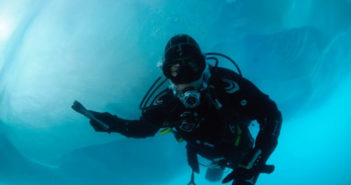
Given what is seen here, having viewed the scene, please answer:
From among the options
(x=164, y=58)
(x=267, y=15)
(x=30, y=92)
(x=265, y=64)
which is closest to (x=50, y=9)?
(x=30, y=92)

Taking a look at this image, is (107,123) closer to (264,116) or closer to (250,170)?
(250,170)

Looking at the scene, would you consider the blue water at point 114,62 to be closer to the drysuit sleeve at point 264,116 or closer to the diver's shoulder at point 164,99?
the diver's shoulder at point 164,99

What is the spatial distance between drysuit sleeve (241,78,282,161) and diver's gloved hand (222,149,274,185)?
0.08m

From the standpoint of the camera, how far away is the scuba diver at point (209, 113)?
106 inches

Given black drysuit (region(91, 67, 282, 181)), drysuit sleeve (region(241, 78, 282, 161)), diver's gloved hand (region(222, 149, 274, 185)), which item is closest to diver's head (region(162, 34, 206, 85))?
black drysuit (region(91, 67, 282, 181))

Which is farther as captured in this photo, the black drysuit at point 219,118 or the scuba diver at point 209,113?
the black drysuit at point 219,118

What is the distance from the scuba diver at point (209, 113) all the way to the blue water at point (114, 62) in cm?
242

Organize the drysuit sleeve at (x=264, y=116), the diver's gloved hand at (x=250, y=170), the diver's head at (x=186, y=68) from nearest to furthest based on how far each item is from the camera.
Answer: the diver's gloved hand at (x=250, y=170)
the drysuit sleeve at (x=264, y=116)
the diver's head at (x=186, y=68)

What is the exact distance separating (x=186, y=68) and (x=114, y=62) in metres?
3.18

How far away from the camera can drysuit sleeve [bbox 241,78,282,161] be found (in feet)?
8.72

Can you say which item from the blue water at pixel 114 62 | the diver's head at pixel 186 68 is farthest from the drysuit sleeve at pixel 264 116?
the blue water at pixel 114 62

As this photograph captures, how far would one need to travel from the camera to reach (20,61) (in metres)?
5.75

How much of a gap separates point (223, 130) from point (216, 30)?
12.0 ft

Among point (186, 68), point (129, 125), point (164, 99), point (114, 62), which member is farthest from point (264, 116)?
point (114, 62)
